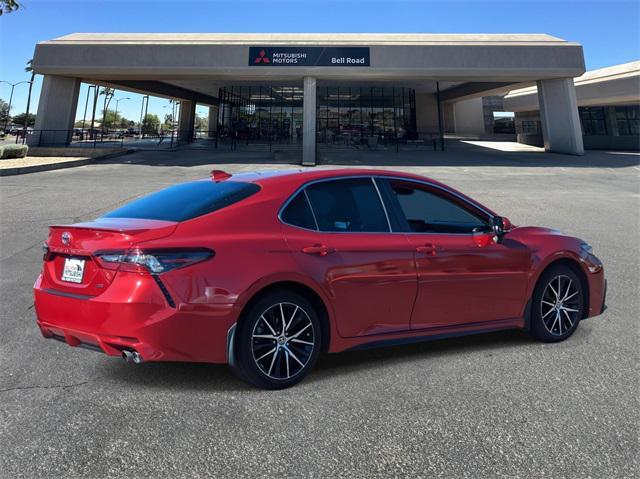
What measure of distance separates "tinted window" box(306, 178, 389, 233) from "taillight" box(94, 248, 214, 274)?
0.98 metres

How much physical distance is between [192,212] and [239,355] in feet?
3.43

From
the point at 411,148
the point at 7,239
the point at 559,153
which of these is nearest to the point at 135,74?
the point at 411,148

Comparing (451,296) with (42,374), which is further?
(451,296)

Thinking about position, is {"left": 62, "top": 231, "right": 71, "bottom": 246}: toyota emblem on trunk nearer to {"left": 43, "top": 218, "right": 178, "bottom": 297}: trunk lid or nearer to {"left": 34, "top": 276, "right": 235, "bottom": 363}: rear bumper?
{"left": 43, "top": 218, "right": 178, "bottom": 297}: trunk lid

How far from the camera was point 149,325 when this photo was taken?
2912 millimetres

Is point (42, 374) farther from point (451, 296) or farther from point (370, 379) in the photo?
point (451, 296)

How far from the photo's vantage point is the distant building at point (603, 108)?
35.0 meters

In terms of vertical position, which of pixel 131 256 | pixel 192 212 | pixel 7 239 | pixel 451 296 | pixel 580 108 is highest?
pixel 580 108

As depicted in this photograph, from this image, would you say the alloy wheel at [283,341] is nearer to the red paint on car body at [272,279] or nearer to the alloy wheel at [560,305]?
the red paint on car body at [272,279]

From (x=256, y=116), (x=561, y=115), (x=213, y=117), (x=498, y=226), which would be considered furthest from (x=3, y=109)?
(x=498, y=226)

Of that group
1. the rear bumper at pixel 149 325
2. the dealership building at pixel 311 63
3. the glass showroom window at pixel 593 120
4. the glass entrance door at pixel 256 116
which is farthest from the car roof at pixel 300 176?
the glass showroom window at pixel 593 120

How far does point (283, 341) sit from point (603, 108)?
48.5 meters

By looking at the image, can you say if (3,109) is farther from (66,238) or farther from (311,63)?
(66,238)

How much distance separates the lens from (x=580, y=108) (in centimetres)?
4344
